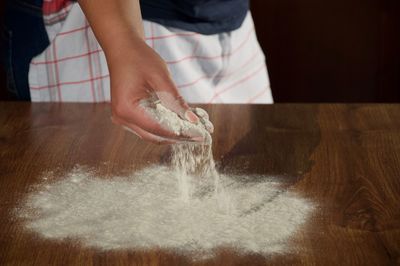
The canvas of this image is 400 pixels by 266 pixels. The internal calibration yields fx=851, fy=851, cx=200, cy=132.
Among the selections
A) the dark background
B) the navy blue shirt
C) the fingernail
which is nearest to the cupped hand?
the fingernail

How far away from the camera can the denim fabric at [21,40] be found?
58.1 inches

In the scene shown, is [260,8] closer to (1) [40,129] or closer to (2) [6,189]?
(1) [40,129]

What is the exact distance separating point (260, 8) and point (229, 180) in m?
1.32

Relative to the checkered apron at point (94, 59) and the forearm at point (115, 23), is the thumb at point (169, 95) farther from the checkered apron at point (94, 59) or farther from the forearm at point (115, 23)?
the checkered apron at point (94, 59)

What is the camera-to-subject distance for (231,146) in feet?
3.87

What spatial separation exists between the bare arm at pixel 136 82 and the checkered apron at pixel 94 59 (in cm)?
37

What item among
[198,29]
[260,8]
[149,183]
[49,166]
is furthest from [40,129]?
[260,8]

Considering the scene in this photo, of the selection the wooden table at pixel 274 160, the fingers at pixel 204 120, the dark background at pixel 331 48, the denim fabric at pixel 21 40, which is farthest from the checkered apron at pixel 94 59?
the dark background at pixel 331 48

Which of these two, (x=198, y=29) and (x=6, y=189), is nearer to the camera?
(x=6, y=189)

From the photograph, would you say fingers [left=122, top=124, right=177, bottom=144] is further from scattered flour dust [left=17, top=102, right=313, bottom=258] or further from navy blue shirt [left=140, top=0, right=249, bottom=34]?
navy blue shirt [left=140, top=0, right=249, bottom=34]

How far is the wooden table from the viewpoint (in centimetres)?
89

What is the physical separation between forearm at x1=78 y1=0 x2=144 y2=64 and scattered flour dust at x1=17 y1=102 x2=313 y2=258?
157 millimetres

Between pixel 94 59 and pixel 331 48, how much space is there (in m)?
1.04

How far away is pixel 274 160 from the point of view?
1.13 m
